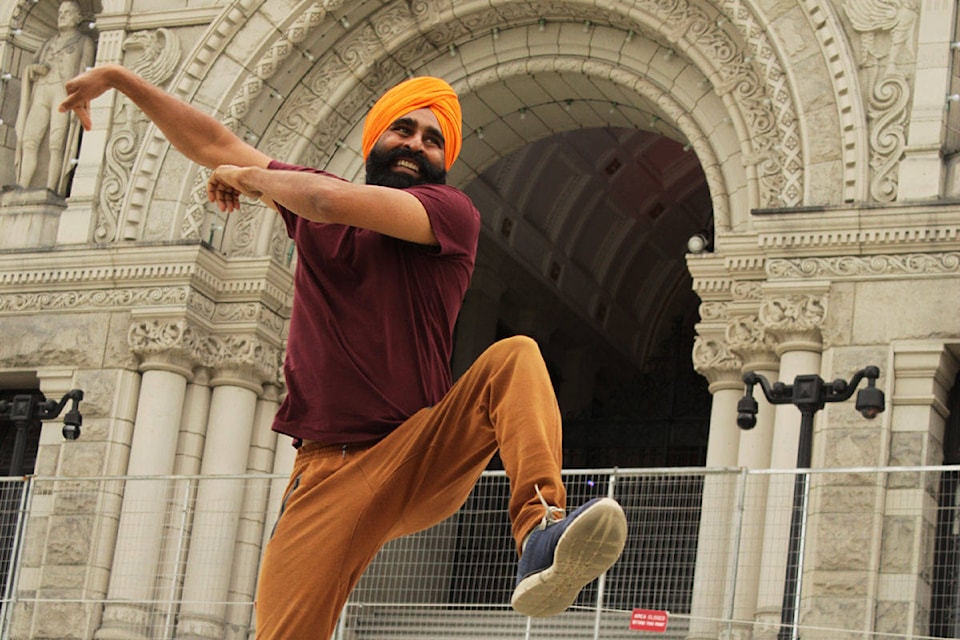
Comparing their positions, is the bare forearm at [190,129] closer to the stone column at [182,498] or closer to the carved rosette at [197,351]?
the stone column at [182,498]

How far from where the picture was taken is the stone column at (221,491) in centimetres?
1556

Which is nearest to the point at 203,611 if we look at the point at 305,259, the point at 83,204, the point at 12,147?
the point at 83,204

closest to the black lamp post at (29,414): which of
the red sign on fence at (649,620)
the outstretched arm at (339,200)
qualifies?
the red sign on fence at (649,620)

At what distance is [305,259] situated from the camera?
492cm

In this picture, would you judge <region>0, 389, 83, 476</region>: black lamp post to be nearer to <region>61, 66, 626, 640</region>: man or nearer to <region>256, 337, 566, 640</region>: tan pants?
<region>61, 66, 626, 640</region>: man

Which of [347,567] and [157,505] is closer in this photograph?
[347,567]

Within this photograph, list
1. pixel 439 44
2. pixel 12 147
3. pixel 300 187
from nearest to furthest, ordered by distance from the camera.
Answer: pixel 300 187, pixel 439 44, pixel 12 147

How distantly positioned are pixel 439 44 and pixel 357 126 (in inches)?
45.9

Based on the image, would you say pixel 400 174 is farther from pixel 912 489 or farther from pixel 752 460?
pixel 752 460

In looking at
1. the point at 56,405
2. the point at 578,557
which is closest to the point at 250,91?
the point at 56,405

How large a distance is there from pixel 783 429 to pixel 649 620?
9.08 ft

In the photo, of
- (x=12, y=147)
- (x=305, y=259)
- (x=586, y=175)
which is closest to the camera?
(x=305, y=259)

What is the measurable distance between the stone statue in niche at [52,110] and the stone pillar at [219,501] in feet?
9.41

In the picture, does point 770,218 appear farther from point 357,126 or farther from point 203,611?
point 203,611
